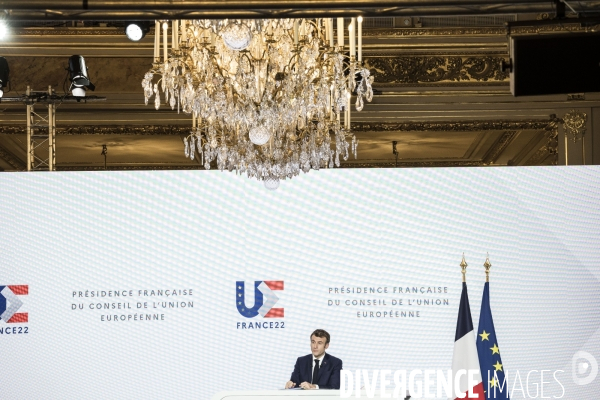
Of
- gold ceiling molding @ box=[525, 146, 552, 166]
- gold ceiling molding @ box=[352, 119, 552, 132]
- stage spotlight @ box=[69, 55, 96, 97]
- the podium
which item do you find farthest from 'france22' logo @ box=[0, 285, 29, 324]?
gold ceiling molding @ box=[525, 146, 552, 166]

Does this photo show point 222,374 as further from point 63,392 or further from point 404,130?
point 404,130

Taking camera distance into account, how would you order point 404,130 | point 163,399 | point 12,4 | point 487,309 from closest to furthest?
point 12,4 → point 487,309 → point 163,399 → point 404,130

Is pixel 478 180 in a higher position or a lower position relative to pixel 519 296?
higher

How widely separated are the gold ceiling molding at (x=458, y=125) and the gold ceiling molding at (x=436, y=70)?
0.54 meters

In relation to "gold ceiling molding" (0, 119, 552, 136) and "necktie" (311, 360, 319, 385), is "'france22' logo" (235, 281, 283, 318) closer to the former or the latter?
"necktie" (311, 360, 319, 385)

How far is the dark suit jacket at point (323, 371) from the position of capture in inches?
307

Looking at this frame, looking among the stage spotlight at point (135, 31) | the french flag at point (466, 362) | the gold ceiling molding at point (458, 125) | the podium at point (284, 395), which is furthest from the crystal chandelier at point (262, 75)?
the gold ceiling molding at point (458, 125)

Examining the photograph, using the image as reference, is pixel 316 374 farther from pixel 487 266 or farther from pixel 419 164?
pixel 419 164

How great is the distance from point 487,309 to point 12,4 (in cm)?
497

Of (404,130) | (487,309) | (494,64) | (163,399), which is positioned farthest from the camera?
(404,130)

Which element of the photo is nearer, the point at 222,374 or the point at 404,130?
the point at 222,374

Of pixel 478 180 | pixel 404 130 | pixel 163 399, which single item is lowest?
pixel 163 399

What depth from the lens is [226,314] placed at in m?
8.33

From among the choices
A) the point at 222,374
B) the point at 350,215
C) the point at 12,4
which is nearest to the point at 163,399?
the point at 222,374
